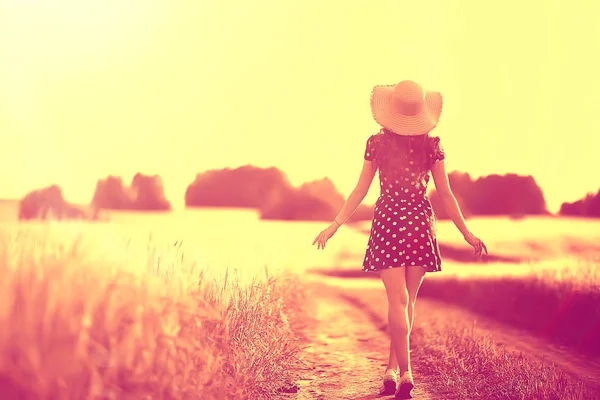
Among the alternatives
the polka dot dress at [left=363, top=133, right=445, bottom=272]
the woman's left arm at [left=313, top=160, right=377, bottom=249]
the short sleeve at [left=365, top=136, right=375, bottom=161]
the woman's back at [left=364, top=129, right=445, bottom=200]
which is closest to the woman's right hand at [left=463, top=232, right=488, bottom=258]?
the polka dot dress at [left=363, top=133, right=445, bottom=272]

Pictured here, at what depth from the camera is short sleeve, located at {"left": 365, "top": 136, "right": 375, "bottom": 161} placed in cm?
507

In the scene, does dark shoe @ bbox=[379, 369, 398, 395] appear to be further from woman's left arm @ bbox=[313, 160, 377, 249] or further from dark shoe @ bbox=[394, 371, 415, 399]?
woman's left arm @ bbox=[313, 160, 377, 249]

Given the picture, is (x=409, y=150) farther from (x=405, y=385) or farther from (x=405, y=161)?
(x=405, y=385)

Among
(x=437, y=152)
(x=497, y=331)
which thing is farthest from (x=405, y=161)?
(x=497, y=331)

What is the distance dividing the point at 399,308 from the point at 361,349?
2.72 metres

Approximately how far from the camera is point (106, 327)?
2.90 meters

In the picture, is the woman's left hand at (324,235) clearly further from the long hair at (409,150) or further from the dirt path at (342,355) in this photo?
the dirt path at (342,355)

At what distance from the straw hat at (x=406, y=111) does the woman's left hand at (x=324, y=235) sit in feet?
3.01

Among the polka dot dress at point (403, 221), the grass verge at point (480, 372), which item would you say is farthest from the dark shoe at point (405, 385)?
the polka dot dress at point (403, 221)

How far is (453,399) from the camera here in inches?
199

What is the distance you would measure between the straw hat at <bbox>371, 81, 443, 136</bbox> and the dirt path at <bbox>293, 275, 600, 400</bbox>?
2.16 m

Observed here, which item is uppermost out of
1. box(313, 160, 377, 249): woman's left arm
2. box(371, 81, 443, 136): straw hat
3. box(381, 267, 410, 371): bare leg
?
box(371, 81, 443, 136): straw hat

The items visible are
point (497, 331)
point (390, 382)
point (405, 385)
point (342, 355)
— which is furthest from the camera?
point (497, 331)

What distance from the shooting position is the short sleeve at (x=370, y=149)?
16.6 ft
